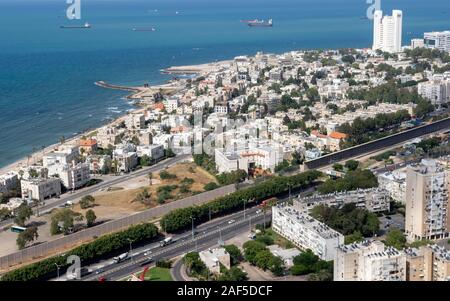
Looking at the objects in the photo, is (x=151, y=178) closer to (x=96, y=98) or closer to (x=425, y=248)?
(x=425, y=248)

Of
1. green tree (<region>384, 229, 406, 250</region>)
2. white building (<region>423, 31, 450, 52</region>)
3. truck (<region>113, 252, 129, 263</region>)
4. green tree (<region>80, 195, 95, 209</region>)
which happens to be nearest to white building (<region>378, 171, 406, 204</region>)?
green tree (<region>384, 229, 406, 250</region>)

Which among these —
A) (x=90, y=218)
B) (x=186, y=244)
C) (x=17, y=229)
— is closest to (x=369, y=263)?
(x=186, y=244)

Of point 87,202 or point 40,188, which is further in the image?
point 40,188

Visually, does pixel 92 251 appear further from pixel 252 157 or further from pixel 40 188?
pixel 252 157

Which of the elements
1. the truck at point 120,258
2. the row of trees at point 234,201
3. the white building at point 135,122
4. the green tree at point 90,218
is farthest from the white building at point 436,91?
the truck at point 120,258

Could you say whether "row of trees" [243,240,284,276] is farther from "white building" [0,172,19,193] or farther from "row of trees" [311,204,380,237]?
"white building" [0,172,19,193]

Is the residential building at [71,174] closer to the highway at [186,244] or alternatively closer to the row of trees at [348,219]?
the highway at [186,244]
